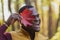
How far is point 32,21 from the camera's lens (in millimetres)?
1317

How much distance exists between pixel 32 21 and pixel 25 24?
0.21ft

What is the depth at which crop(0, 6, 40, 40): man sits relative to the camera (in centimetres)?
127

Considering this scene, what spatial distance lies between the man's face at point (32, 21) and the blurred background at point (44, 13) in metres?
0.04

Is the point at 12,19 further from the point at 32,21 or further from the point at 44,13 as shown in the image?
the point at 44,13

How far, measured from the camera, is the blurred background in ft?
4.49

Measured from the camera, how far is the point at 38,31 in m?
1.37

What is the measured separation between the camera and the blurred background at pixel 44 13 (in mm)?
1369

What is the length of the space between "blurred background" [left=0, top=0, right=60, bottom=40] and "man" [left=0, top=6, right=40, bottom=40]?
1.8 inches

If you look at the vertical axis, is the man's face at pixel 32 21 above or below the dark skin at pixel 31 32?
above

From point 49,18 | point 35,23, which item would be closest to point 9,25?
point 35,23

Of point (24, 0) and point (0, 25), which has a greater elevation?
point (24, 0)

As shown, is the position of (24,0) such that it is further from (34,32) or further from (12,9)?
(34,32)

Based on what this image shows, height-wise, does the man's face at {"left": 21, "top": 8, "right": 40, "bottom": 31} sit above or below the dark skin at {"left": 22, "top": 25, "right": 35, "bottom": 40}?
above

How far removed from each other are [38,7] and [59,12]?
162mm
